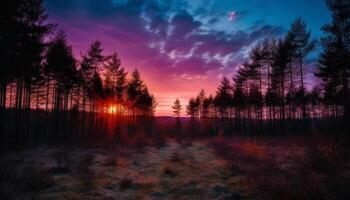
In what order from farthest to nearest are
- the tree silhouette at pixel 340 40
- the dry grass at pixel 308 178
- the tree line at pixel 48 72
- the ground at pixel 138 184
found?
the tree silhouette at pixel 340 40 < the tree line at pixel 48 72 < the ground at pixel 138 184 < the dry grass at pixel 308 178

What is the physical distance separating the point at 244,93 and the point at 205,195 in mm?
35476

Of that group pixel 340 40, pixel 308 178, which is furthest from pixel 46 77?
pixel 340 40

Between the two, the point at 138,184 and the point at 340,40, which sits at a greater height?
the point at 340,40

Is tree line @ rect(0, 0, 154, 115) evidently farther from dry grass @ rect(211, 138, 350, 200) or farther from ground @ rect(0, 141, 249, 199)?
dry grass @ rect(211, 138, 350, 200)

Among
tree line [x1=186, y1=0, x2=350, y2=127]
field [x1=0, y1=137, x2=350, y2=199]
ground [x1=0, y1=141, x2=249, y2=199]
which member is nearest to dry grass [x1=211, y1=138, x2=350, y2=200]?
field [x1=0, y1=137, x2=350, y2=199]

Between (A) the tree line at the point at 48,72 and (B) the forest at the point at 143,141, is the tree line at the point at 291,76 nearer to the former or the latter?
(B) the forest at the point at 143,141

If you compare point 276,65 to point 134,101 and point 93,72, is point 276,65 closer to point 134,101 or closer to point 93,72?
point 93,72

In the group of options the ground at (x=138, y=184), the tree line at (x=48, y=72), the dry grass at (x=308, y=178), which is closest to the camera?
the dry grass at (x=308, y=178)

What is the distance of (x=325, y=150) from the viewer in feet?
24.2

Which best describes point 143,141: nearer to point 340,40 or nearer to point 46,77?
point 46,77

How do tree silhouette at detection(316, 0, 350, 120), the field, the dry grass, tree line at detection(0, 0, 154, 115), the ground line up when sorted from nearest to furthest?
the dry grass, the field, the ground, tree line at detection(0, 0, 154, 115), tree silhouette at detection(316, 0, 350, 120)

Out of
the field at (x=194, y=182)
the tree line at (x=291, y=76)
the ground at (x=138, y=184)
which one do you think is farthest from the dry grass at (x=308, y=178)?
the tree line at (x=291, y=76)

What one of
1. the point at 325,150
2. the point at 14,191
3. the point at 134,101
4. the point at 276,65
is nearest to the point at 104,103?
the point at 134,101

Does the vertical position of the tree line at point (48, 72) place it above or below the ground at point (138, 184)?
above
